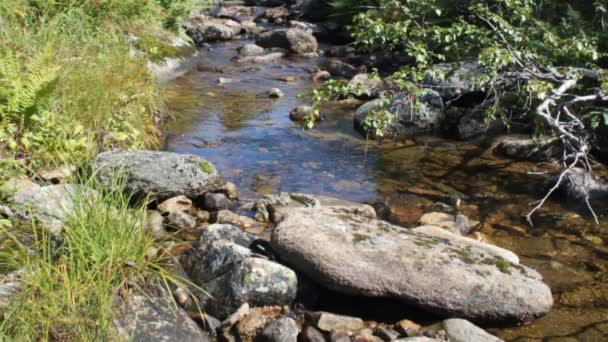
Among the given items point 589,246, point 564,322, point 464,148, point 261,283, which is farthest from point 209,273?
point 464,148

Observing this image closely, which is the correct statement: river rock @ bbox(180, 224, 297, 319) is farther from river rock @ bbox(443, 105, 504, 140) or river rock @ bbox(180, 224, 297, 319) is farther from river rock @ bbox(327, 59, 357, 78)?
river rock @ bbox(327, 59, 357, 78)

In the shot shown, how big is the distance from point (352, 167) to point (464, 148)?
5.67ft

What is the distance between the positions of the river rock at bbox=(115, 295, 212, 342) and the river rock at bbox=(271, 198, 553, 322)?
1.04 metres

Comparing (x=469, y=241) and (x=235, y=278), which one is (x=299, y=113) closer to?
(x=469, y=241)

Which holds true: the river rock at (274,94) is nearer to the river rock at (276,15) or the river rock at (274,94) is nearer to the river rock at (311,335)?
the river rock at (311,335)

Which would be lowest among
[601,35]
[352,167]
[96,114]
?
[352,167]

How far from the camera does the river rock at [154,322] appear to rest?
11.8 ft

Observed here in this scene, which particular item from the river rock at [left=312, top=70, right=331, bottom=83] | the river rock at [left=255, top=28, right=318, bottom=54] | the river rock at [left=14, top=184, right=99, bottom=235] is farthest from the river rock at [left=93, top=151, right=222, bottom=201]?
the river rock at [left=255, top=28, right=318, bottom=54]

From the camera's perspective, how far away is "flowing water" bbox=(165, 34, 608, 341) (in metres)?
5.03

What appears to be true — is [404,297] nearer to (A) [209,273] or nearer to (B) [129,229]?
(A) [209,273]

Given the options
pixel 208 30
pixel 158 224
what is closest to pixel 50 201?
pixel 158 224

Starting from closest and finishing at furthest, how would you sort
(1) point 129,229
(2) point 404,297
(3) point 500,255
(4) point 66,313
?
(4) point 66,313 < (1) point 129,229 < (2) point 404,297 < (3) point 500,255

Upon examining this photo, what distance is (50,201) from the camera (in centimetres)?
470

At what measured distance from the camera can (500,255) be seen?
Result: 501cm
